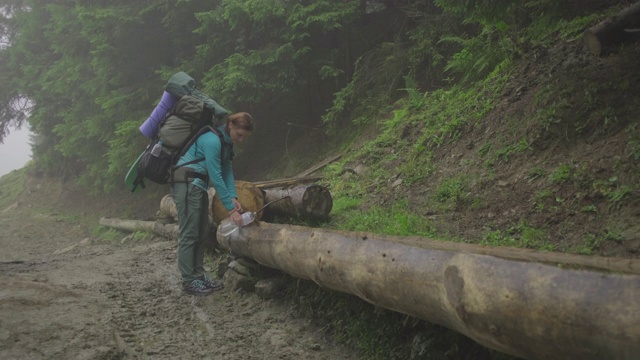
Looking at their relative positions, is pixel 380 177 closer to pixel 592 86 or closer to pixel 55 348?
pixel 592 86

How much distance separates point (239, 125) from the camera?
5.27m

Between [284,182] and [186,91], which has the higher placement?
[186,91]

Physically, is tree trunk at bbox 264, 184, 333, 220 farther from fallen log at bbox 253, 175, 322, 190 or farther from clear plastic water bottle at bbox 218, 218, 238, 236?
fallen log at bbox 253, 175, 322, 190

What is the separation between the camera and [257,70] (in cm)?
1024

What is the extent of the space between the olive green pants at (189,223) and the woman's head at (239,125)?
0.90m

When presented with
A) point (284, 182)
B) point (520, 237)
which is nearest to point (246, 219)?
point (520, 237)

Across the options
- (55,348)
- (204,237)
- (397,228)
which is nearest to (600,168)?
(397,228)

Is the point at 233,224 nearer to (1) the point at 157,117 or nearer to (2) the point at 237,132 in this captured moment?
(2) the point at 237,132

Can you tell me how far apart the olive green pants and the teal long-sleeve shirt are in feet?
0.54

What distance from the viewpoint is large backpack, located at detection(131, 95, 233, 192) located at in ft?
17.5

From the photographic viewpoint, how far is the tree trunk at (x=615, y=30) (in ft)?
15.7

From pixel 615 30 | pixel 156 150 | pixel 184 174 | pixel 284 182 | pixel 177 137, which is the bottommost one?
pixel 284 182

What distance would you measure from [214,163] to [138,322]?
2.05 meters

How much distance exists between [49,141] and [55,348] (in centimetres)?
1919
